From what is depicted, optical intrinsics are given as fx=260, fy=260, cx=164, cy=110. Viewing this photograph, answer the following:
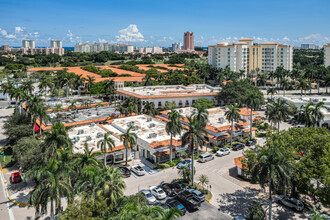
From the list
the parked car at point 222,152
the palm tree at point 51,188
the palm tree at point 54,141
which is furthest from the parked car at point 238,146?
the palm tree at point 51,188

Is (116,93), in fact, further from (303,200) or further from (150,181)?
(303,200)

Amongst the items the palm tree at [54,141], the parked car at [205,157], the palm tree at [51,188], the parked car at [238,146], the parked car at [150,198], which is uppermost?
the palm tree at [54,141]

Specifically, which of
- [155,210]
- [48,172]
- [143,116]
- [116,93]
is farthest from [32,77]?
[155,210]

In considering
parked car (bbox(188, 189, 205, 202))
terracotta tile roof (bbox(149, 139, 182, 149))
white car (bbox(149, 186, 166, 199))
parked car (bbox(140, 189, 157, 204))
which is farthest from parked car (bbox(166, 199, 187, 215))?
terracotta tile roof (bbox(149, 139, 182, 149))

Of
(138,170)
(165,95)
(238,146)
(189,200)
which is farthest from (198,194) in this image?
(165,95)

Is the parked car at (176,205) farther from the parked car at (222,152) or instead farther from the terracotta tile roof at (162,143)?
the parked car at (222,152)

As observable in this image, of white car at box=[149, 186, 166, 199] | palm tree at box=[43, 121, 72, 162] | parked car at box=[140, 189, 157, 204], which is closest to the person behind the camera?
palm tree at box=[43, 121, 72, 162]

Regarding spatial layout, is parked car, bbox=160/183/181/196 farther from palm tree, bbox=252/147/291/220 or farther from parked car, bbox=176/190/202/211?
palm tree, bbox=252/147/291/220
